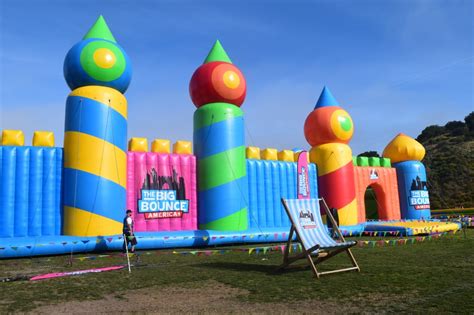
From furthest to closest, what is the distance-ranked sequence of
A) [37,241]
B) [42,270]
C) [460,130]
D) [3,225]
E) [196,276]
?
[460,130]
[3,225]
[37,241]
[42,270]
[196,276]

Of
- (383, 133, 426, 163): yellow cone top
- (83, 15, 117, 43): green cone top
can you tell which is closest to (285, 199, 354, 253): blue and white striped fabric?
(83, 15, 117, 43): green cone top

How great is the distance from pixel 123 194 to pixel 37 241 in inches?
95.3

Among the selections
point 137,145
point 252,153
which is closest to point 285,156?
point 252,153

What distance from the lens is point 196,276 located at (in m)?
5.42

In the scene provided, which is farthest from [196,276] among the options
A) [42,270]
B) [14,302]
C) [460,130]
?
[460,130]

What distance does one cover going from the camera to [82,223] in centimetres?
954

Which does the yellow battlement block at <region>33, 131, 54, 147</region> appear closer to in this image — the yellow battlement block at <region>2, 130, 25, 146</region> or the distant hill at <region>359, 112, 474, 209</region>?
the yellow battlement block at <region>2, 130, 25, 146</region>

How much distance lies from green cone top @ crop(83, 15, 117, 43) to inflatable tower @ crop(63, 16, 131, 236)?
0.19 m

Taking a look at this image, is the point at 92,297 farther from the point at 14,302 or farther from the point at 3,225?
the point at 3,225

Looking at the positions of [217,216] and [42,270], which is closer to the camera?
[42,270]

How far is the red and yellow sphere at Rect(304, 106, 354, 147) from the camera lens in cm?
1480

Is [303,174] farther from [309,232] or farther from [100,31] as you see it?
[100,31]

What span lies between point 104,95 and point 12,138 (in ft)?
8.28

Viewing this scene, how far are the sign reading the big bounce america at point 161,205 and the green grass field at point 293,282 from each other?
146 inches
